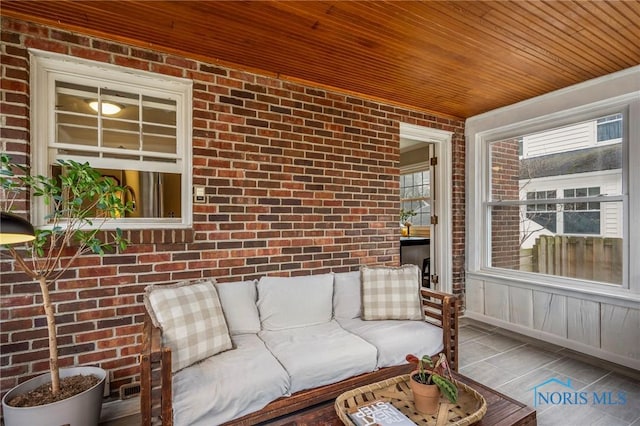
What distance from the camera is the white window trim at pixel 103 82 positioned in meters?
2.06

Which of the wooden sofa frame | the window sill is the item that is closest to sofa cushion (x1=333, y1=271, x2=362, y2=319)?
the wooden sofa frame

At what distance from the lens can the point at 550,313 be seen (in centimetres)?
318

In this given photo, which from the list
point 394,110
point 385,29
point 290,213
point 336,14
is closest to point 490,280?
point 394,110

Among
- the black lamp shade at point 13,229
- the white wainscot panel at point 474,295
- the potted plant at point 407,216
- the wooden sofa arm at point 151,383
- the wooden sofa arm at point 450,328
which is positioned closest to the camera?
the black lamp shade at point 13,229

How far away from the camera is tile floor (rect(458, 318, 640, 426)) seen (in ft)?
6.75

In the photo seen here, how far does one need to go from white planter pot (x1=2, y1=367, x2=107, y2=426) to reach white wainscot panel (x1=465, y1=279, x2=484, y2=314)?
12.6 ft

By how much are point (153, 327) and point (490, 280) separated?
11.8 feet

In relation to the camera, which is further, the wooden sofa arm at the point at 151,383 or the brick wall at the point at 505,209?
the brick wall at the point at 505,209

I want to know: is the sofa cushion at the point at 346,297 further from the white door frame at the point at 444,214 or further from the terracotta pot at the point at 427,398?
the white door frame at the point at 444,214

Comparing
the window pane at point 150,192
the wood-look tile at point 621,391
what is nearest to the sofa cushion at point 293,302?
the window pane at point 150,192

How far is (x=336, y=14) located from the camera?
1.93 meters

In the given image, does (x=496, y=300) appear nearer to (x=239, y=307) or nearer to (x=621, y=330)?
(x=621, y=330)

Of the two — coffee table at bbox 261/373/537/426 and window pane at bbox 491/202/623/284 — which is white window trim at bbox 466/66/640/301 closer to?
window pane at bbox 491/202/623/284

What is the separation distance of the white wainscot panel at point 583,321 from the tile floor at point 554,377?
0.16 meters
